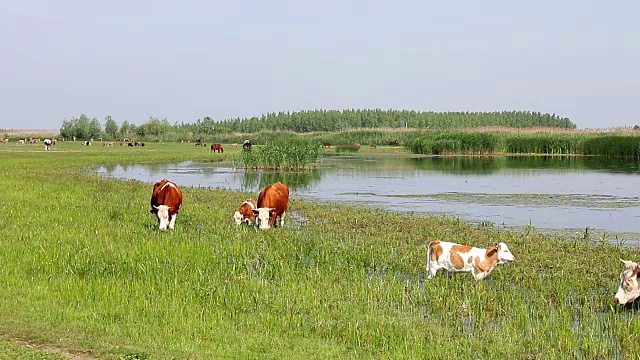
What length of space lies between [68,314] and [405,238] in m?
9.14

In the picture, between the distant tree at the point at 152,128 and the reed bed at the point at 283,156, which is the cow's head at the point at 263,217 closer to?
the reed bed at the point at 283,156

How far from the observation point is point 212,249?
1379 cm

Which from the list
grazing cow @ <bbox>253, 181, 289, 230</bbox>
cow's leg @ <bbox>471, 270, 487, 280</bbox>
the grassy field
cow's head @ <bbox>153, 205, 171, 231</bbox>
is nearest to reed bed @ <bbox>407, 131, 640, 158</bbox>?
the grassy field

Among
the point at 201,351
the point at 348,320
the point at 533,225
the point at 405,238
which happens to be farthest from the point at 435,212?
the point at 201,351

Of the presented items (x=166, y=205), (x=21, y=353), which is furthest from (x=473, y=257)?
(x=166, y=205)

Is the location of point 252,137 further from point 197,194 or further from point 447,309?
point 447,309

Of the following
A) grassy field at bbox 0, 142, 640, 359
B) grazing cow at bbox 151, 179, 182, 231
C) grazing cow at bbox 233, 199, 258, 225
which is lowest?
grassy field at bbox 0, 142, 640, 359

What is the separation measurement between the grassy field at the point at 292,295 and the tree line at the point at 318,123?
11463 cm

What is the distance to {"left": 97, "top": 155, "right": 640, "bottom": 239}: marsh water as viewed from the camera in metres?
21.8

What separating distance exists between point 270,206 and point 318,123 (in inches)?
5184

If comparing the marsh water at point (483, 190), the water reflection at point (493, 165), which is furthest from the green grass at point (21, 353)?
the water reflection at point (493, 165)

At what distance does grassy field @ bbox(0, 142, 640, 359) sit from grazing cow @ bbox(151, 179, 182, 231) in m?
0.33

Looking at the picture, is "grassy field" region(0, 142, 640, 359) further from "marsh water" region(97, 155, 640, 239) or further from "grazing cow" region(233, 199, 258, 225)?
"marsh water" region(97, 155, 640, 239)

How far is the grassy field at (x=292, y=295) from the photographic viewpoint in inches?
323
